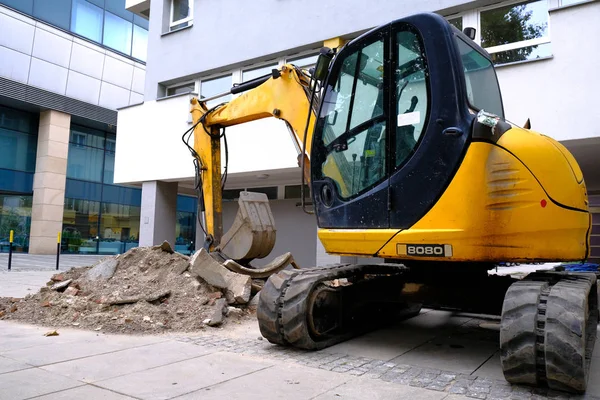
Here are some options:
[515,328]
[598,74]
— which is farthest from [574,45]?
[515,328]

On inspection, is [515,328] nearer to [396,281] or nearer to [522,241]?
[522,241]

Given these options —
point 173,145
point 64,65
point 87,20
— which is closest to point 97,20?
point 87,20

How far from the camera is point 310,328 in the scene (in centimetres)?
480

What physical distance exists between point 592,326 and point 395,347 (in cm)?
195

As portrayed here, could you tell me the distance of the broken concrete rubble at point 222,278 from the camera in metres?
6.96

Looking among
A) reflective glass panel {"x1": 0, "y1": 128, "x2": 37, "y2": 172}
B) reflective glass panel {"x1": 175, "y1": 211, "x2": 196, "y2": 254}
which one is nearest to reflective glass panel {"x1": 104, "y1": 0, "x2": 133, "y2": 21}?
reflective glass panel {"x1": 0, "y1": 128, "x2": 37, "y2": 172}

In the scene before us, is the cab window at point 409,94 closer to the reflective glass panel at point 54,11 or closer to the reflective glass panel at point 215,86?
the reflective glass panel at point 215,86

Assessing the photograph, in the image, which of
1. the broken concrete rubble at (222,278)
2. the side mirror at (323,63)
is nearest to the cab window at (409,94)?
the side mirror at (323,63)

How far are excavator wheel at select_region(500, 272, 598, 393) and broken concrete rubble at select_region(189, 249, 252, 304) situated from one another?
4063mm

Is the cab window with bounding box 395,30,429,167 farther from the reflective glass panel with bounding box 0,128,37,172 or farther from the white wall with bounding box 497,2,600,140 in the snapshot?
the reflective glass panel with bounding box 0,128,37,172

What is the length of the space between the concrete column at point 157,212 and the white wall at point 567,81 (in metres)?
10.2

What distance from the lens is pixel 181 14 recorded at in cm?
1516

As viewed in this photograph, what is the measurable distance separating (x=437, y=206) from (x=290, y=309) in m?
1.68

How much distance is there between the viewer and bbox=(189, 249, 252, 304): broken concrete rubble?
6.96 m
